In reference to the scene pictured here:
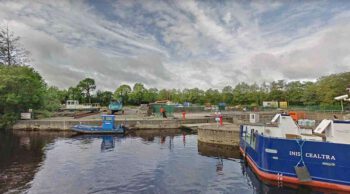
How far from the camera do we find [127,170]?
15.3 meters

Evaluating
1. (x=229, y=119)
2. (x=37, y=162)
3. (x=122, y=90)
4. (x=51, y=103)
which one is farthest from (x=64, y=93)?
(x=37, y=162)

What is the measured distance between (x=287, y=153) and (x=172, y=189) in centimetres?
610

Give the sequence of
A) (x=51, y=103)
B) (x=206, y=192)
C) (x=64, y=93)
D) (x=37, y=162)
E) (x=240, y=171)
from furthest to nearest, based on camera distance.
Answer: (x=64, y=93), (x=51, y=103), (x=37, y=162), (x=240, y=171), (x=206, y=192)

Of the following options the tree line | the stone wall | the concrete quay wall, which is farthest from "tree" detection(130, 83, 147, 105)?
the stone wall

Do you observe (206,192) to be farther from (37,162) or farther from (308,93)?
(308,93)

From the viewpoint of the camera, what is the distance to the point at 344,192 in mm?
10906

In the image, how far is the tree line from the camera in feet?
127

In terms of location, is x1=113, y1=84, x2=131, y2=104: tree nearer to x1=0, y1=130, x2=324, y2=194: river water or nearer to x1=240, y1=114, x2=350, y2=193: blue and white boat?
x1=0, y1=130, x2=324, y2=194: river water

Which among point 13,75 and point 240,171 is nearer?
point 240,171

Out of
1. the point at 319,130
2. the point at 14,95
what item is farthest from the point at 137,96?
the point at 319,130

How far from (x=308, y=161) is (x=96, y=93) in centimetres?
10398

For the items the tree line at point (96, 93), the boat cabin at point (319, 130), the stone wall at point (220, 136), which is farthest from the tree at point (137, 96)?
the boat cabin at point (319, 130)

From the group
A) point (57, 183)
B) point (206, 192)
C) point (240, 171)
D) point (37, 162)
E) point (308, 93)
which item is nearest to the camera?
point (206, 192)

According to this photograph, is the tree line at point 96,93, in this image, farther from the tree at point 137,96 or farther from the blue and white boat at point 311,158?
the blue and white boat at point 311,158
